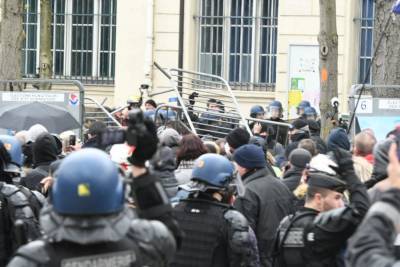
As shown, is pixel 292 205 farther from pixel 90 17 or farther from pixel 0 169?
pixel 90 17

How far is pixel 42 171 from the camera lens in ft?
32.3

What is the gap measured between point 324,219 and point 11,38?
13431 millimetres

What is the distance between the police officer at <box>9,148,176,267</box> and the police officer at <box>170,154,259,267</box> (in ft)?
8.31

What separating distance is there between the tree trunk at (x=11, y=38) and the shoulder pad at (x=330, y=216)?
13177mm

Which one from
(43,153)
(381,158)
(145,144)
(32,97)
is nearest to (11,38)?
(32,97)

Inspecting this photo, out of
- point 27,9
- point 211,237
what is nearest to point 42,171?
point 211,237

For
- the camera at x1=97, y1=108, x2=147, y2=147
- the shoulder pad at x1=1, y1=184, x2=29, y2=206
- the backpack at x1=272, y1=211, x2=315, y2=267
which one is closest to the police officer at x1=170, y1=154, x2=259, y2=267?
the backpack at x1=272, y1=211, x2=315, y2=267

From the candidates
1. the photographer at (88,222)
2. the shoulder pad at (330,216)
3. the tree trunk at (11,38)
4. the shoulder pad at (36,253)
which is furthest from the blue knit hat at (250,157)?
the tree trunk at (11,38)

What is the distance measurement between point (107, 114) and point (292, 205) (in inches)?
396

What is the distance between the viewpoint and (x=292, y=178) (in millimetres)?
9477

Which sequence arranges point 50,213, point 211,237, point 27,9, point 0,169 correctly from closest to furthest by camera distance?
point 50,213 < point 211,237 < point 0,169 < point 27,9

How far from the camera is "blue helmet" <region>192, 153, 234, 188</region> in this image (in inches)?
279

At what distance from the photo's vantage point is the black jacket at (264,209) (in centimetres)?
852

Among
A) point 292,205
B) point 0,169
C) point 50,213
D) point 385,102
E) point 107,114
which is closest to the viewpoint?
point 50,213
